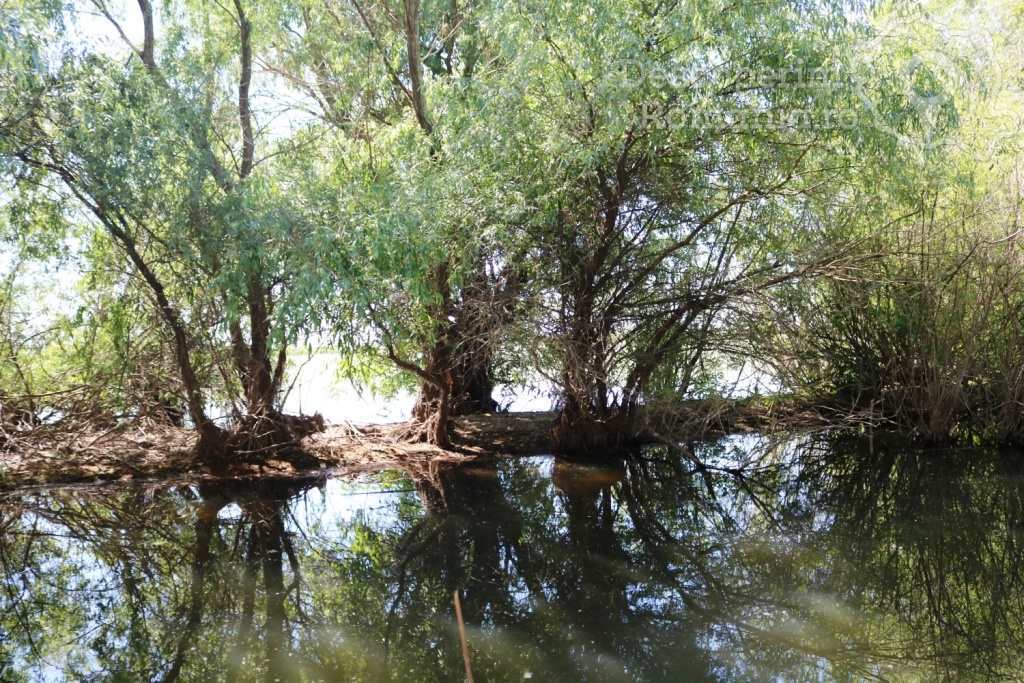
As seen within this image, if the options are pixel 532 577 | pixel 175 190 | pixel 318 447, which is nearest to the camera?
pixel 532 577

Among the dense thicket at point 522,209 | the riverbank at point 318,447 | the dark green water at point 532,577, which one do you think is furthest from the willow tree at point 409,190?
the dark green water at point 532,577

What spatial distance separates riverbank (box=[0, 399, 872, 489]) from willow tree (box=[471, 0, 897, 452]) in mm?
635

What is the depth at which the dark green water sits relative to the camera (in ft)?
15.1

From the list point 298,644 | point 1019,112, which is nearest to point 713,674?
point 298,644

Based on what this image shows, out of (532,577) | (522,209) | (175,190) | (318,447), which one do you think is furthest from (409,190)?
(532,577)

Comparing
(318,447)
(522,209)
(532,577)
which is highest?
(522,209)

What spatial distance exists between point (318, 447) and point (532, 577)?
428 centimetres

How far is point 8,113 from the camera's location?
7.05 m

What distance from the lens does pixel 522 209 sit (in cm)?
801

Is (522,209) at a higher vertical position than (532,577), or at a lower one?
higher

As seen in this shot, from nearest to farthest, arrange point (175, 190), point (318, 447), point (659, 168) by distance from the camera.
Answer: point (175, 190) < point (659, 168) < point (318, 447)

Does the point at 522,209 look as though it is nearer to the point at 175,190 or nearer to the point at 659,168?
the point at 659,168

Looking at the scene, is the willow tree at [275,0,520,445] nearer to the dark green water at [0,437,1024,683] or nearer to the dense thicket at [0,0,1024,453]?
the dense thicket at [0,0,1024,453]

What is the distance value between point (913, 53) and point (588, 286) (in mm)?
3602
